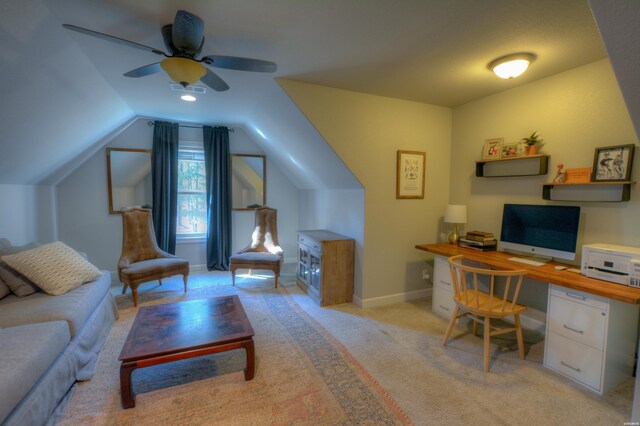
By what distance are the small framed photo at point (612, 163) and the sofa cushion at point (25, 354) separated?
390 cm

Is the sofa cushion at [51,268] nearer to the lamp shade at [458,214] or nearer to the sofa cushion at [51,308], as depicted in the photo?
the sofa cushion at [51,308]

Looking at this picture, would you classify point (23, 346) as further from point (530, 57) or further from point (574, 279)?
point (530, 57)

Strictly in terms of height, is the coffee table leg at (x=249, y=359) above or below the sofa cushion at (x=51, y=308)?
below

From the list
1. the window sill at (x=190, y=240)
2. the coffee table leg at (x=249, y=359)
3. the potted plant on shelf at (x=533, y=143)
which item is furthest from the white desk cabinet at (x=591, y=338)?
the window sill at (x=190, y=240)

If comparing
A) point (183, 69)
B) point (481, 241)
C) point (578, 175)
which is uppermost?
point (183, 69)

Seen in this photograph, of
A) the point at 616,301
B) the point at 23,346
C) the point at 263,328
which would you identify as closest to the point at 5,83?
the point at 23,346

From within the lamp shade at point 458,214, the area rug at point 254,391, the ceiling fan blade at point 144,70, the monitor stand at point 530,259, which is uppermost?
the ceiling fan blade at point 144,70

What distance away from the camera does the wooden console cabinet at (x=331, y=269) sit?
323 cm

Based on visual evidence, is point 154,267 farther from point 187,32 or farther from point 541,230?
point 541,230

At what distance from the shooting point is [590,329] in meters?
1.91

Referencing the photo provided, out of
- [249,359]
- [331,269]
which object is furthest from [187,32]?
[331,269]

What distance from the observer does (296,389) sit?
190 centimetres

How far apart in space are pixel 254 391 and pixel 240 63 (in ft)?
7.11

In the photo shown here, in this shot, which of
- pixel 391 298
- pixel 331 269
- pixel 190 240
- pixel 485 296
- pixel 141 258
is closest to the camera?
pixel 485 296
